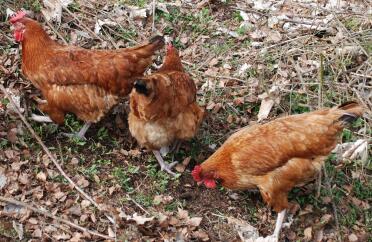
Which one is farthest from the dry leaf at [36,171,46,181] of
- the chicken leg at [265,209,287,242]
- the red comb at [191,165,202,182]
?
the chicken leg at [265,209,287,242]

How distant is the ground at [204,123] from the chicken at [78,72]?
355 millimetres

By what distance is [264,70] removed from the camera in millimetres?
6578

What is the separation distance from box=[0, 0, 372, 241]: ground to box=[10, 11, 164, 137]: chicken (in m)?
0.35

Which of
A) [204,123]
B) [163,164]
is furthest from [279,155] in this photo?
[204,123]

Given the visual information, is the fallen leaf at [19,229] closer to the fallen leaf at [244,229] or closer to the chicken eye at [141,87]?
the chicken eye at [141,87]

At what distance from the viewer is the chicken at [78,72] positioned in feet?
17.3

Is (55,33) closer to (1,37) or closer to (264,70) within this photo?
(1,37)

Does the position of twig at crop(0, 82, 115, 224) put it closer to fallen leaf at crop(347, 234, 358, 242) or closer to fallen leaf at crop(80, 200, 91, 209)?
fallen leaf at crop(80, 200, 91, 209)

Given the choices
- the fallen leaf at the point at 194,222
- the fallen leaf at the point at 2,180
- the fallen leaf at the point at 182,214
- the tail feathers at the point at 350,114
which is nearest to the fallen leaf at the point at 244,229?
the fallen leaf at the point at 194,222

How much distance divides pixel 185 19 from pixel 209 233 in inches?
135

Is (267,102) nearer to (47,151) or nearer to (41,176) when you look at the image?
(47,151)

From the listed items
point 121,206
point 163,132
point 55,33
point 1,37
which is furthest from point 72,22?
point 121,206

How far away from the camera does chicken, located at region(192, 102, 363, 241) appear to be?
474cm

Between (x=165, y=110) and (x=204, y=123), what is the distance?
1.09 meters
